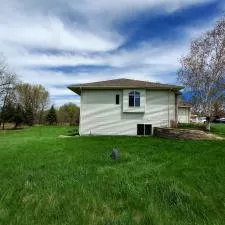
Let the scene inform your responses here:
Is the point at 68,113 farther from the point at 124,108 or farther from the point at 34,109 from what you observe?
the point at 124,108

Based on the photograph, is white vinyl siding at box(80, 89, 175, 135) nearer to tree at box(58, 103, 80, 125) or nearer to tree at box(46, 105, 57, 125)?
tree at box(58, 103, 80, 125)

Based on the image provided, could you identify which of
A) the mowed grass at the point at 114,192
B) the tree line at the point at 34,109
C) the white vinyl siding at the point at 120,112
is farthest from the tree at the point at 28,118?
the mowed grass at the point at 114,192

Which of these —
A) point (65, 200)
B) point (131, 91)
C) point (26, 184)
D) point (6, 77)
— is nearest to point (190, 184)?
point (65, 200)

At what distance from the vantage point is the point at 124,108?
18250 millimetres

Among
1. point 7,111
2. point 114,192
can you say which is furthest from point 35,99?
point 114,192

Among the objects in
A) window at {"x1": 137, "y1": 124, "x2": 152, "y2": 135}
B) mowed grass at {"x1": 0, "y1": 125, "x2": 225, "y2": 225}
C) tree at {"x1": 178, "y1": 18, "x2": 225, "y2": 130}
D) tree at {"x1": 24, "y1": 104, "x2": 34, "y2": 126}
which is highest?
tree at {"x1": 178, "y1": 18, "x2": 225, "y2": 130}

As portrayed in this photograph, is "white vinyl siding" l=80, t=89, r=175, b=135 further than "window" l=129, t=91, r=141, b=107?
Yes

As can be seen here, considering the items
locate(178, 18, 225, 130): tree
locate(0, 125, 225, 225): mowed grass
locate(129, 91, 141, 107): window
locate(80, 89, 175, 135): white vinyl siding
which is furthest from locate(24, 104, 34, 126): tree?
locate(0, 125, 225, 225): mowed grass

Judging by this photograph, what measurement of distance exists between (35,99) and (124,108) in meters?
36.6

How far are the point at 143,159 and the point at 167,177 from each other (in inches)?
87.8

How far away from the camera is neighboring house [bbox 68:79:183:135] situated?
18234mm

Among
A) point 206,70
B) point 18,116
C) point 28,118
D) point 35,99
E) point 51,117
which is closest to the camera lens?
point 206,70

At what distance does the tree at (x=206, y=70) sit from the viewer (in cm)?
1720

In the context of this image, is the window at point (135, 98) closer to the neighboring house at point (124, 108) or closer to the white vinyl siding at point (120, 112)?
the neighboring house at point (124, 108)
